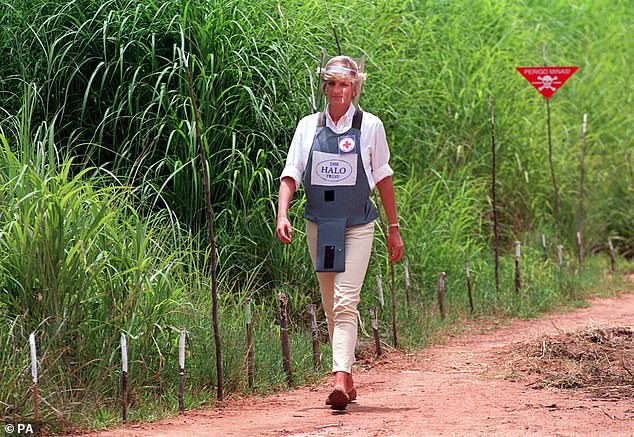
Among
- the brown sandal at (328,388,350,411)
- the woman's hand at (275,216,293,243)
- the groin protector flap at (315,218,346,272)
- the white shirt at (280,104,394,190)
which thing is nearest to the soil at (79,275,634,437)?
the brown sandal at (328,388,350,411)

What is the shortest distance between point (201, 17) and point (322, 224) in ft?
9.01

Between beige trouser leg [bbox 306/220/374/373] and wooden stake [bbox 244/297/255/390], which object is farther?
wooden stake [bbox 244/297/255/390]

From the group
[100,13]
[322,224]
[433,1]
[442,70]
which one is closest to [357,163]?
[322,224]

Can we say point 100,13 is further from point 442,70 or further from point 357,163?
point 442,70

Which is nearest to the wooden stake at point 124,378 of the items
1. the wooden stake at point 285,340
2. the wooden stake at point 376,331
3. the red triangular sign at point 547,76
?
the wooden stake at point 285,340

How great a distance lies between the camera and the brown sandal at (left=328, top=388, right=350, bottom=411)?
194 inches

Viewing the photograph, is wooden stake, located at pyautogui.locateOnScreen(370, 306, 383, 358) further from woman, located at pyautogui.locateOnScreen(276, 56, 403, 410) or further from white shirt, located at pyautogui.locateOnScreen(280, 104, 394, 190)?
white shirt, located at pyautogui.locateOnScreen(280, 104, 394, 190)

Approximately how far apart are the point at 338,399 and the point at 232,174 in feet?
8.23

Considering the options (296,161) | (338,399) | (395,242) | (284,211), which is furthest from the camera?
(395,242)

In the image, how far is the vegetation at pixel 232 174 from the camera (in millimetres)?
4930

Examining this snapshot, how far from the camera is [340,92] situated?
16.8 ft

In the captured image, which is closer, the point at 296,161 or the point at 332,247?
the point at 332,247

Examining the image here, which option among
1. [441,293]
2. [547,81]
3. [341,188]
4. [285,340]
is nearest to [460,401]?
[285,340]

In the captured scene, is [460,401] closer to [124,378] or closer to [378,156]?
[378,156]
